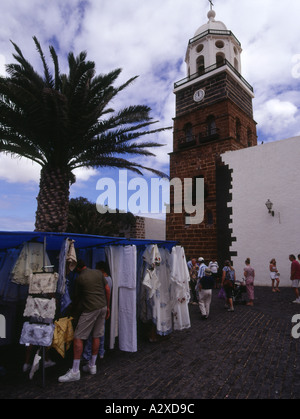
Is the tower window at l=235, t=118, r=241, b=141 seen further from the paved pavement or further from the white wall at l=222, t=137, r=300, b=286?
the paved pavement

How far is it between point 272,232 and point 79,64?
11562 millimetres

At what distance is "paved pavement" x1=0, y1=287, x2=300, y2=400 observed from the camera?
3539 mm

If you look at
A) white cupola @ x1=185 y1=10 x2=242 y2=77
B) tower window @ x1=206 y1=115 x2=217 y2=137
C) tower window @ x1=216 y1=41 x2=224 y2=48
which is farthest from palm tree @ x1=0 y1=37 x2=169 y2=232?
tower window @ x1=216 y1=41 x2=224 y2=48

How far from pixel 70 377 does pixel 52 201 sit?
6024mm

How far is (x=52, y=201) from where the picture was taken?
28.7 feet

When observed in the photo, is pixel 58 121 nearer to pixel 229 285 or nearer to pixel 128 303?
pixel 128 303

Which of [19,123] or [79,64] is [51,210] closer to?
[19,123]

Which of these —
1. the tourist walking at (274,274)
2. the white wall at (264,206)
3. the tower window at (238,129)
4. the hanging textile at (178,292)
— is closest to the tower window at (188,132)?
the tower window at (238,129)

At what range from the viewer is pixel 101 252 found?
6293mm

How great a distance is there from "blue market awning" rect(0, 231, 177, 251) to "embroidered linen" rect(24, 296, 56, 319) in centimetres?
101

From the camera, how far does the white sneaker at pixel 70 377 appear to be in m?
3.87

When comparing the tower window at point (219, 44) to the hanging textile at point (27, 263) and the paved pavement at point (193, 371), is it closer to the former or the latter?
the paved pavement at point (193, 371)

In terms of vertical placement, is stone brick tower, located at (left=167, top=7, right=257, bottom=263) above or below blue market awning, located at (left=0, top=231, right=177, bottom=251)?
above

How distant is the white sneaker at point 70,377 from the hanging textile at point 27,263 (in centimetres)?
163
